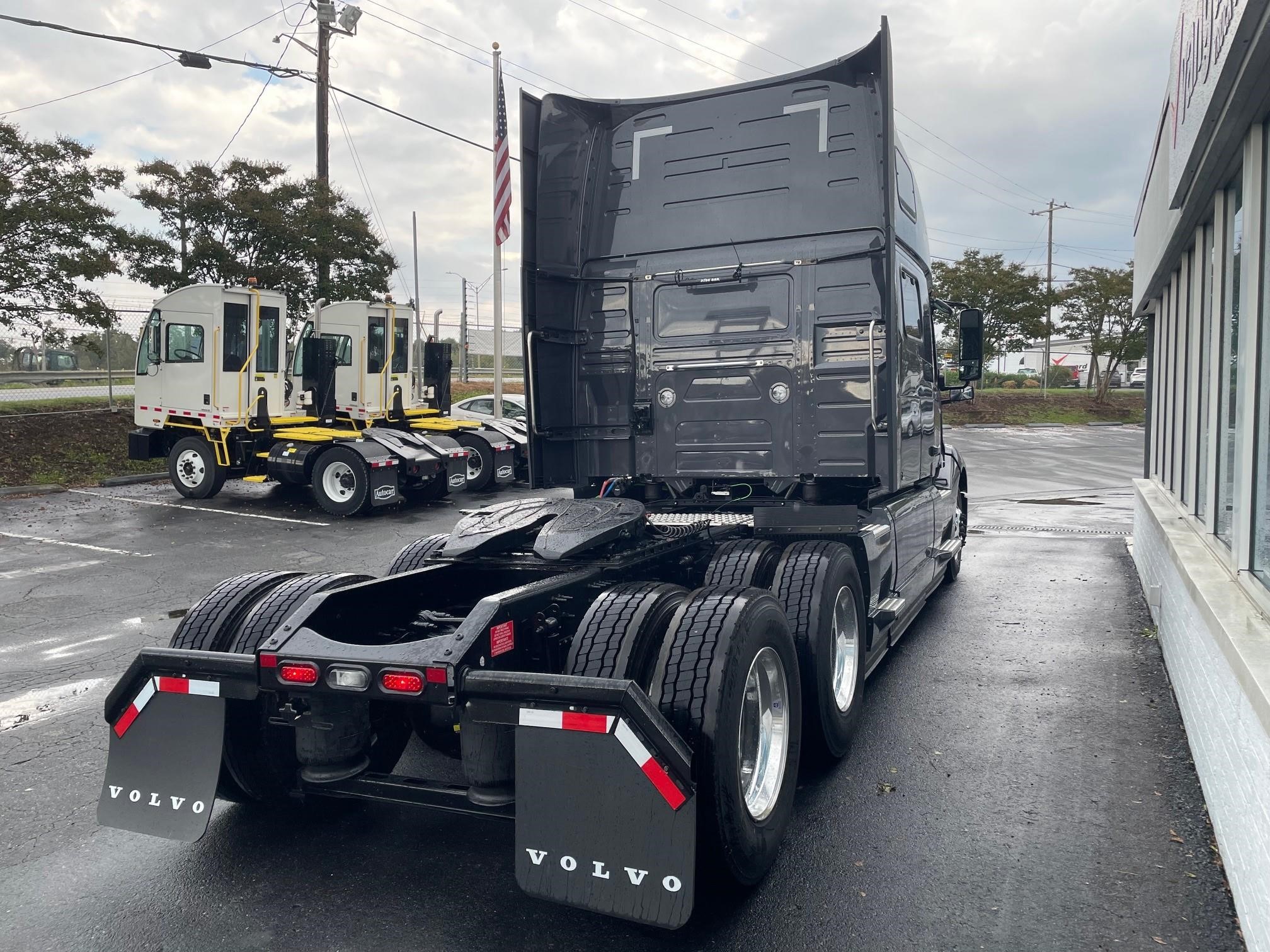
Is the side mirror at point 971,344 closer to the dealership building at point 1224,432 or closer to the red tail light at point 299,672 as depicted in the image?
the dealership building at point 1224,432

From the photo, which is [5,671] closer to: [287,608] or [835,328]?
[287,608]

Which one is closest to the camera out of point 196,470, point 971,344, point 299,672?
point 299,672

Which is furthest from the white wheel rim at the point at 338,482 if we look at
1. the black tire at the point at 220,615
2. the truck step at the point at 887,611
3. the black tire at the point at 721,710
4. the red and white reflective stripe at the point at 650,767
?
the red and white reflective stripe at the point at 650,767

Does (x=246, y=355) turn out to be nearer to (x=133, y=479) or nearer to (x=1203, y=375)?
(x=133, y=479)

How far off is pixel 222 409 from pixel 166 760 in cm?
1232

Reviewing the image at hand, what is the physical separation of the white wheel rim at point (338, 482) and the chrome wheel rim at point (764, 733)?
421 inches

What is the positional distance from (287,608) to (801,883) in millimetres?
2213

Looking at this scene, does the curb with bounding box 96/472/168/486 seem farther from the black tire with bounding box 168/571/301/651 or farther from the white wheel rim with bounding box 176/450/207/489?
the black tire with bounding box 168/571/301/651

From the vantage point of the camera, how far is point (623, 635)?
11.2 ft

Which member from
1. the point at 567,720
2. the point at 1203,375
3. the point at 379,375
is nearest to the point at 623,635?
the point at 567,720

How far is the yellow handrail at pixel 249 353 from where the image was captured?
14.8 meters

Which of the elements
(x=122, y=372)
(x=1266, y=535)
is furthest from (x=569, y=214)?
(x=122, y=372)

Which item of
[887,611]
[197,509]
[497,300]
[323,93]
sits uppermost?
[323,93]

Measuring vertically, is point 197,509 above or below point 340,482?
below
